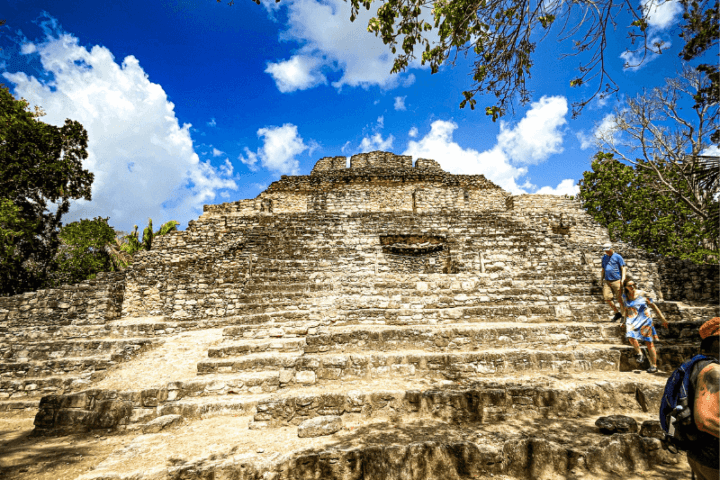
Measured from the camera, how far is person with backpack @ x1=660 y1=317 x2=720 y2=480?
1688 mm

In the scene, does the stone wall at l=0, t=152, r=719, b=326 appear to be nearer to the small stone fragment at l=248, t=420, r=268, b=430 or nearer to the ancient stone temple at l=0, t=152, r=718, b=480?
the ancient stone temple at l=0, t=152, r=718, b=480

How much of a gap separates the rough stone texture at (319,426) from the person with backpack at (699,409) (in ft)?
9.50

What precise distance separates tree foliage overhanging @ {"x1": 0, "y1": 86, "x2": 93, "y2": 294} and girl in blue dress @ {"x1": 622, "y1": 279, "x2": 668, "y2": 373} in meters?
16.5

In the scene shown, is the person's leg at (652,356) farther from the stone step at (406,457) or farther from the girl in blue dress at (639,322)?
the stone step at (406,457)

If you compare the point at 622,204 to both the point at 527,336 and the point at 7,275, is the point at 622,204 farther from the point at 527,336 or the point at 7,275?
the point at 7,275

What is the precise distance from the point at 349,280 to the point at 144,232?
12.7 metres

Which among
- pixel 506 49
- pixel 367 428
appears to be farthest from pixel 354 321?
pixel 506 49

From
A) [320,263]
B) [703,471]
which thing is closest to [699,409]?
[703,471]

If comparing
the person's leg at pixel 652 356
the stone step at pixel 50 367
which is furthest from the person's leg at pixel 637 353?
the stone step at pixel 50 367

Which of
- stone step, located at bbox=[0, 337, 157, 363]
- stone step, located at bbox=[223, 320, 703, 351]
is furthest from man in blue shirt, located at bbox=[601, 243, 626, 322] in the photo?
stone step, located at bbox=[0, 337, 157, 363]

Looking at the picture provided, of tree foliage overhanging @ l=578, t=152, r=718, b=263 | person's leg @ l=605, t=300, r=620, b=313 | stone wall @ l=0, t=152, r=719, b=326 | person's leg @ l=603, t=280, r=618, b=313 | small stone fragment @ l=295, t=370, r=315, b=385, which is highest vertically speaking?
tree foliage overhanging @ l=578, t=152, r=718, b=263

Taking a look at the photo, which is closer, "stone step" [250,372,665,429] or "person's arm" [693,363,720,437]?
"person's arm" [693,363,720,437]

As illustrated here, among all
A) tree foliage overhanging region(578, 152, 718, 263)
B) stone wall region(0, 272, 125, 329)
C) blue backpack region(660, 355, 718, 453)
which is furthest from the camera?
tree foliage overhanging region(578, 152, 718, 263)

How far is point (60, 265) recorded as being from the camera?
1198 cm
